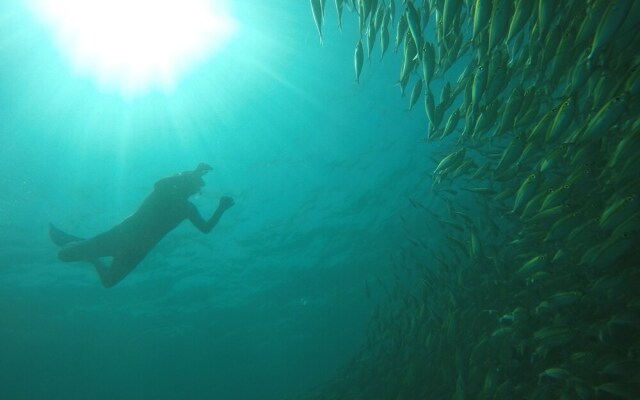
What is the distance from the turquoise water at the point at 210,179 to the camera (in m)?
11.9

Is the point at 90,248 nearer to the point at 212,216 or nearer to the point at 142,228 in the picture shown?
the point at 142,228

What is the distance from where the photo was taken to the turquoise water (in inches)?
467

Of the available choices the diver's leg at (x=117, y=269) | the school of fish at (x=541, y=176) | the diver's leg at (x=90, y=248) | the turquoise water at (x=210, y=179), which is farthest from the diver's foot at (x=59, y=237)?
the school of fish at (x=541, y=176)

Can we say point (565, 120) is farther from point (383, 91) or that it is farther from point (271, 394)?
point (271, 394)

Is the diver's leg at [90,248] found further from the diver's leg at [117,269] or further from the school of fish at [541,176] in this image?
the school of fish at [541,176]

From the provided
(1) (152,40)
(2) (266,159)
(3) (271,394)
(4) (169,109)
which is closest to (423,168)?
(2) (266,159)

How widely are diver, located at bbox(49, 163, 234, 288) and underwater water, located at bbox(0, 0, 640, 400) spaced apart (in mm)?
4871

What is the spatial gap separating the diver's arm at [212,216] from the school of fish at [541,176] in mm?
4742

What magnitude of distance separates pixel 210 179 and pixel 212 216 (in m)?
8.13

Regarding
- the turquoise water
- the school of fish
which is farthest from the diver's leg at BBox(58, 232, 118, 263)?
the school of fish

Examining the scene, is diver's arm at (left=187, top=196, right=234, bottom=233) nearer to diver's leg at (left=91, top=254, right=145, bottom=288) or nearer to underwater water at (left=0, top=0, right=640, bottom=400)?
diver's leg at (left=91, top=254, right=145, bottom=288)

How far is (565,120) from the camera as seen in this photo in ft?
13.6

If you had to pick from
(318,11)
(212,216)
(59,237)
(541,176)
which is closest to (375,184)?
(212,216)

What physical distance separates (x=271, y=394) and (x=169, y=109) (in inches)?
3841
